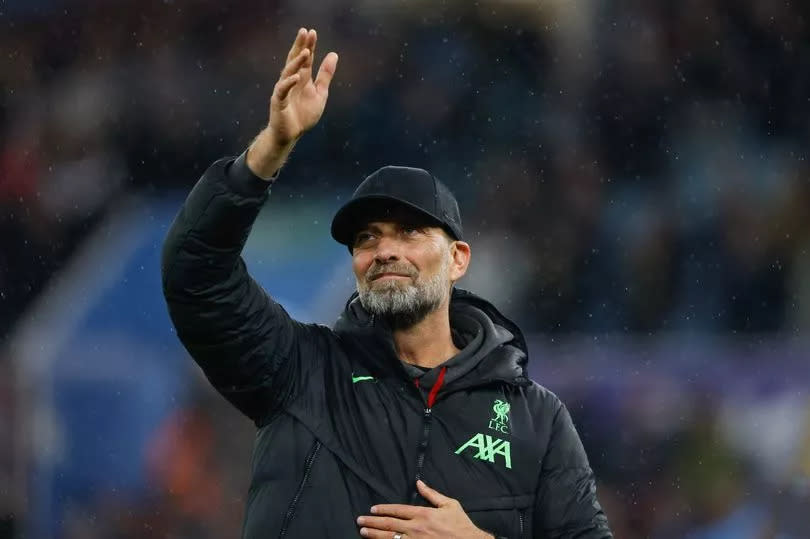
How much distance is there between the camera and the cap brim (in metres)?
2.33

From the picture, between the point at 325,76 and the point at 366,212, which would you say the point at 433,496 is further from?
the point at 325,76

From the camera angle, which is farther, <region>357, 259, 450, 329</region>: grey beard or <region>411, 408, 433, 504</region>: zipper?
<region>357, 259, 450, 329</region>: grey beard

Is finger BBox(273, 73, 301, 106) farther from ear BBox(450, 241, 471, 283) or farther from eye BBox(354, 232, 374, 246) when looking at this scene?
ear BBox(450, 241, 471, 283)

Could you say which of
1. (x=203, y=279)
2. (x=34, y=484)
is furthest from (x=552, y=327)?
(x=203, y=279)

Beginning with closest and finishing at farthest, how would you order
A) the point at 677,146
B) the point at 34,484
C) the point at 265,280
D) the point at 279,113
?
the point at 279,113
the point at 34,484
the point at 265,280
the point at 677,146

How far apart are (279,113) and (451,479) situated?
761 mm

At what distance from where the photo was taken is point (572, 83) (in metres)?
5.74

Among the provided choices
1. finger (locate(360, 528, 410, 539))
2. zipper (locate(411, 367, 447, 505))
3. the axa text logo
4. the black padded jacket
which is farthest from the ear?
finger (locate(360, 528, 410, 539))

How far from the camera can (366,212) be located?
2.38 meters

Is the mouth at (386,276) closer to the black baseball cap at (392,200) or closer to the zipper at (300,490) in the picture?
the black baseball cap at (392,200)

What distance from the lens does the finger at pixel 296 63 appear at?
1.93m

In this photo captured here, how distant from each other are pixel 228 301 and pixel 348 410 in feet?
1.15

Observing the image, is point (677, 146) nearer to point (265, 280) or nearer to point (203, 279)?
point (265, 280)

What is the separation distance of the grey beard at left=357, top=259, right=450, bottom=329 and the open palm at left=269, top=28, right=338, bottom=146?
0.45 meters
